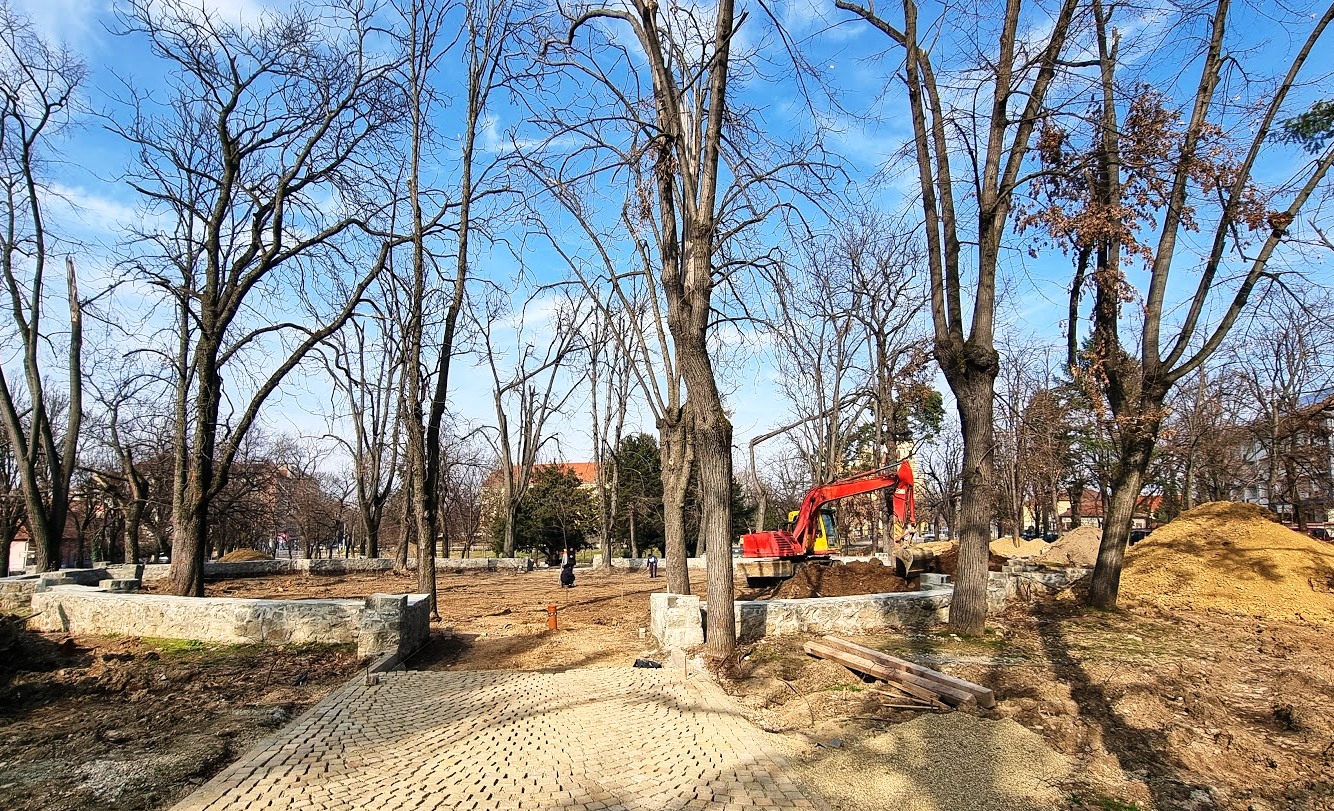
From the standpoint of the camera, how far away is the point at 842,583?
536 inches

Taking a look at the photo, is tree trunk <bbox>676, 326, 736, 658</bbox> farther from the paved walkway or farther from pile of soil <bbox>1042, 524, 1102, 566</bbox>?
pile of soil <bbox>1042, 524, 1102, 566</bbox>

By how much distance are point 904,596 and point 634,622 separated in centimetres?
471

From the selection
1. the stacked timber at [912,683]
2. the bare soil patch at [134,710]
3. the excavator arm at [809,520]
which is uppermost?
the excavator arm at [809,520]

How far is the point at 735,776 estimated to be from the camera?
15.7ft

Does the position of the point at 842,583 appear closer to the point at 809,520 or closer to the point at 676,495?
the point at 809,520

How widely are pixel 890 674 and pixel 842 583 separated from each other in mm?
6515

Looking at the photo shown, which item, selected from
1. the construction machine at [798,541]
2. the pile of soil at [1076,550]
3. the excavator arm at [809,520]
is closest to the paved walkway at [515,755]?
the excavator arm at [809,520]

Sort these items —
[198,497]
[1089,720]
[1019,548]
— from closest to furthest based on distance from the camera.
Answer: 1. [1089,720]
2. [198,497]
3. [1019,548]

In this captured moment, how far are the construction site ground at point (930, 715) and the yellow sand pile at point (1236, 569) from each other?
2.14 feet

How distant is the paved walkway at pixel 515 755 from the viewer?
4.34 m

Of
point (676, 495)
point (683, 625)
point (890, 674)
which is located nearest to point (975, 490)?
point (890, 674)

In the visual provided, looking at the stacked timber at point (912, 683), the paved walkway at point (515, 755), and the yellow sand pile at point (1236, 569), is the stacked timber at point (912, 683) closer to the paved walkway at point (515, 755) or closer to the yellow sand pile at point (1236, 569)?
the paved walkway at point (515, 755)

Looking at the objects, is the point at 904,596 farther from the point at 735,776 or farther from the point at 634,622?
the point at 735,776

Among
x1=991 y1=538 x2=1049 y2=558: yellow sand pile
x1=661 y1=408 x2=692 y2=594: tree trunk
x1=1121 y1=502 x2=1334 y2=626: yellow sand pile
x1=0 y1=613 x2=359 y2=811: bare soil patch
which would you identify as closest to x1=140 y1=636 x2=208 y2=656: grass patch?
x1=0 y1=613 x2=359 y2=811: bare soil patch
